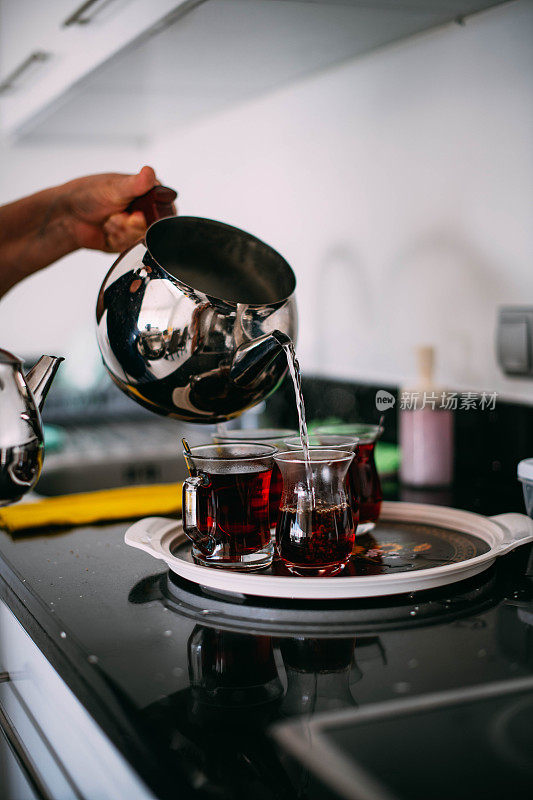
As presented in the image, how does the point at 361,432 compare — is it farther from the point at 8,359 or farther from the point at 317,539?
the point at 8,359

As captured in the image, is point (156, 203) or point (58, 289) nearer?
point (156, 203)

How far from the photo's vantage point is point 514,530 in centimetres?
91

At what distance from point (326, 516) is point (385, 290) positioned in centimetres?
98

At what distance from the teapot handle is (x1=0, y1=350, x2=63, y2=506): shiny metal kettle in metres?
0.40

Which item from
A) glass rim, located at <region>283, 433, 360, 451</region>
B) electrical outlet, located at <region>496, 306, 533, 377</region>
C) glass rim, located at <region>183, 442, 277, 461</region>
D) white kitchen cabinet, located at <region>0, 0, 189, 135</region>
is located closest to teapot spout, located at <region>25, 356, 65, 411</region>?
glass rim, located at <region>183, 442, 277, 461</region>

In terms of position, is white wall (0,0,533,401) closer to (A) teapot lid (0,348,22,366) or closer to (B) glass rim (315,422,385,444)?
(B) glass rim (315,422,385,444)

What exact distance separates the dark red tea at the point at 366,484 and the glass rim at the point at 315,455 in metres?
0.09

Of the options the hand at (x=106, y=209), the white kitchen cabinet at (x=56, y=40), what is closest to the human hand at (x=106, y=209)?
the hand at (x=106, y=209)

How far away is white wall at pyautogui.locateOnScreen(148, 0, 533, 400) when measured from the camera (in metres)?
1.31

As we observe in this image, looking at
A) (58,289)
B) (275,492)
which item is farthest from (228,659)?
(58,289)

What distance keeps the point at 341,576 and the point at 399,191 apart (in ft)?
3.30

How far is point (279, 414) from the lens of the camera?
2.00m

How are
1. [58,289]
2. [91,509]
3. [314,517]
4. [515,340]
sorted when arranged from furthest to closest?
[58,289] < [515,340] < [91,509] < [314,517]

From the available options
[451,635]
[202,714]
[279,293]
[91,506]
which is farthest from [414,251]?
[202,714]
